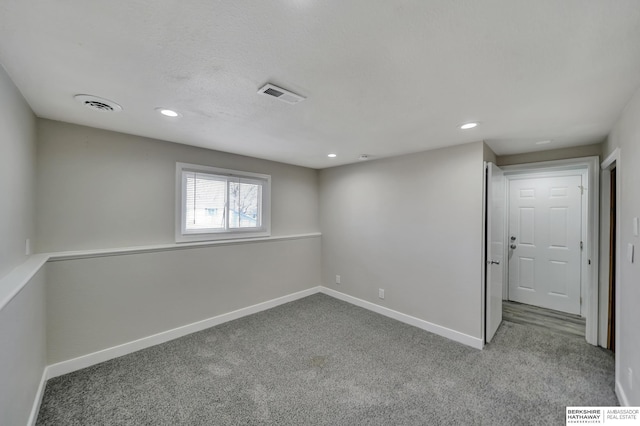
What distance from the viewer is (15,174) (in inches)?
66.2

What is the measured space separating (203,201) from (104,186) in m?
1.00

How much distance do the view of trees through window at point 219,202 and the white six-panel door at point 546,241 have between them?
13.9 ft

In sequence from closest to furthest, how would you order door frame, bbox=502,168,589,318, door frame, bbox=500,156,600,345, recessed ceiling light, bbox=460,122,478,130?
recessed ceiling light, bbox=460,122,478,130, door frame, bbox=500,156,600,345, door frame, bbox=502,168,589,318

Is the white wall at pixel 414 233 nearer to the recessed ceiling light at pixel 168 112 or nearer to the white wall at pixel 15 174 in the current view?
the recessed ceiling light at pixel 168 112

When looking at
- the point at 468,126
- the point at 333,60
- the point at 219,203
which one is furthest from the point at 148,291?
the point at 468,126

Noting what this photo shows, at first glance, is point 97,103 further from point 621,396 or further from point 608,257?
point 608,257

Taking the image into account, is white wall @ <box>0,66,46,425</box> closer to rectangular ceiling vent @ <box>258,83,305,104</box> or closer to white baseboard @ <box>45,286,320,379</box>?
white baseboard @ <box>45,286,320,379</box>

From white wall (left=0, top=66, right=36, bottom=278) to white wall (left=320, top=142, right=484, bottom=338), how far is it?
11.6 feet

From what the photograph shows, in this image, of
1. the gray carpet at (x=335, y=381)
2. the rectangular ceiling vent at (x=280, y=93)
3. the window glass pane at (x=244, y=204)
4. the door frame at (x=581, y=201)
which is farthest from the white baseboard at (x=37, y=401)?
the door frame at (x=581, y=201)

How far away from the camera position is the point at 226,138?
2787 millimetres

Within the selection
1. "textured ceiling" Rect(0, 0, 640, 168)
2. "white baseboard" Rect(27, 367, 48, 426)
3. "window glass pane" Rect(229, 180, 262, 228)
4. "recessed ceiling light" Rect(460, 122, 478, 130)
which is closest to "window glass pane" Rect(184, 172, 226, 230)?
"window glass pane" Rect(229, 180, 262, 228)

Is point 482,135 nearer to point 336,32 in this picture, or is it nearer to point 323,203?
point 336,32

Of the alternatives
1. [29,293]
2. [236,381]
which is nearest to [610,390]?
[236,381]

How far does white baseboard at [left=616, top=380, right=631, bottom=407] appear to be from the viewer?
70.2 inches
